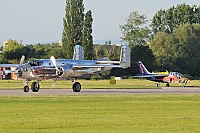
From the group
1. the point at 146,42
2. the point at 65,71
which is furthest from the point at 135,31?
the point at 65,71

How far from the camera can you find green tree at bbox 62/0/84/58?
117312 mm

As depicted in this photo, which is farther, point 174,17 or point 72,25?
point 174,17

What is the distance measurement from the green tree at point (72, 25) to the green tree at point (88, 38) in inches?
38.2

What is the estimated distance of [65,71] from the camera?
51.3 metres

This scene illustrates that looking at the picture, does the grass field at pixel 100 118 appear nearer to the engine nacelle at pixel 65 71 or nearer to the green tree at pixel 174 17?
the engine nacelle at pixel 65 71

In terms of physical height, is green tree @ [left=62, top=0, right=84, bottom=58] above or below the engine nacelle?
above

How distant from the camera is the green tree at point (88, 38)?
117000mm

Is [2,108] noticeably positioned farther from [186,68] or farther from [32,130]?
[186,68]

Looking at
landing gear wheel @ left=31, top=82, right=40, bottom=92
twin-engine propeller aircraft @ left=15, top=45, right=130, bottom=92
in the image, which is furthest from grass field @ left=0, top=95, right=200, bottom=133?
twin-engine propeller aircraft @ left=15, top=45, right=130, bottom=92

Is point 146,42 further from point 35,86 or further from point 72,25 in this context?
point 35,86

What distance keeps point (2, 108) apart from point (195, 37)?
4493 inches

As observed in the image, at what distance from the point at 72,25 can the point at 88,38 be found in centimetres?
409

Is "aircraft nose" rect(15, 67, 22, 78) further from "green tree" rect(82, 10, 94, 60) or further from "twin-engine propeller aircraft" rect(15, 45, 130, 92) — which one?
"green tree" rect(82, 10, 94, 60)

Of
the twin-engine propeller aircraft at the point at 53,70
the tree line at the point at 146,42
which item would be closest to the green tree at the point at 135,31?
the tree line at the point at 146,42
